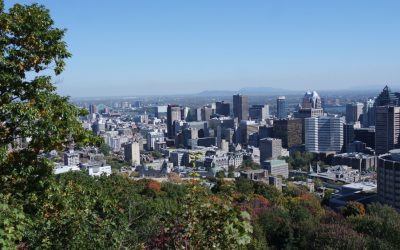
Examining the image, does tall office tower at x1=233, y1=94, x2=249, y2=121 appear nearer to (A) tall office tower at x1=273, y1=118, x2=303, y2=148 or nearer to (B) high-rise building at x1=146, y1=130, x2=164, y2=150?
(B) high-rise building at x1=146, y1=130, x2=164, y2=150

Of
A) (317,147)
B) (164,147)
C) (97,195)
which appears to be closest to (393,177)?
(97,195)

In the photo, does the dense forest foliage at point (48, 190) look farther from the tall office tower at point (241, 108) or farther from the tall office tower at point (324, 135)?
the tall office tower at point (241, 108)

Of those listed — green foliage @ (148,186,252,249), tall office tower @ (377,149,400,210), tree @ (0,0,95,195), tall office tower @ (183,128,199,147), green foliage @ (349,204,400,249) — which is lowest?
→ tall office tower @ (183,128,199,147)

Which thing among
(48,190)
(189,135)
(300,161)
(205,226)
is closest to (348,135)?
(300,161)

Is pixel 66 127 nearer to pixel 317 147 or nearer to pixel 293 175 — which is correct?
pixel 293 175

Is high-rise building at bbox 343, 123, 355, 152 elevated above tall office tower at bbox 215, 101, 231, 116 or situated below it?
below

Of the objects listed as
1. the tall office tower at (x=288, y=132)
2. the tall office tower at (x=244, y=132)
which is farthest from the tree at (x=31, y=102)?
the tall office tower at (x=244, y=132)

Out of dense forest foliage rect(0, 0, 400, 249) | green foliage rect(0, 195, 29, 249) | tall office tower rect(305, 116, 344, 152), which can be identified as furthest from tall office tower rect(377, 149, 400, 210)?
tall office tower rect(305, 116, 344, 152)
